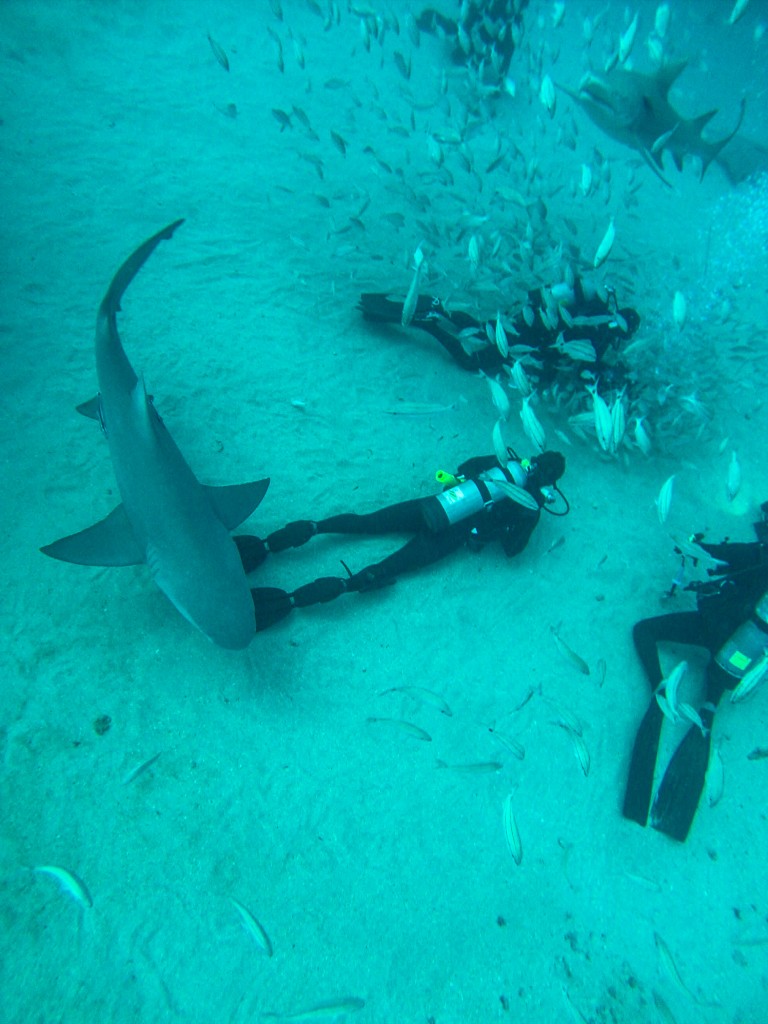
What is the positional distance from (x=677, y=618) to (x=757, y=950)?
2617mm

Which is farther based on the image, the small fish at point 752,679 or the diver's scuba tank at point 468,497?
the diver's scuba tank at point 468,497

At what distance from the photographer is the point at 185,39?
12.2 m

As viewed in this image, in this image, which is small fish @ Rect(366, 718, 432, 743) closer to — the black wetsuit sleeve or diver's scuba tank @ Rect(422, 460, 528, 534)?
diver's scuba tank @ Rect(422, 460, 528, 534)

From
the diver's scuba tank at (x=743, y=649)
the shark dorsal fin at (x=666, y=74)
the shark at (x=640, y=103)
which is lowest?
the diver's scuba tank at (x=743, y=649)

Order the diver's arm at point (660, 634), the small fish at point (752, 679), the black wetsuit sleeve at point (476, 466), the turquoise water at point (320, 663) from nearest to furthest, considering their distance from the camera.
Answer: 1. the turquoise water at point (320, 663)
2. the small fish at point (752, 679)
3. the diver's arm at point (660, 634)
4. the black wetsuit sleeve at point (476, 466)

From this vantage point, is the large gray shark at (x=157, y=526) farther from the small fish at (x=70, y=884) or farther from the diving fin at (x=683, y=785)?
the diving fin at (x=683, y=785)

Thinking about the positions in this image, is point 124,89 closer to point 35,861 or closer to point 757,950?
point 35,861

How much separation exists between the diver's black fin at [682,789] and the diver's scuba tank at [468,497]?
9.14ft

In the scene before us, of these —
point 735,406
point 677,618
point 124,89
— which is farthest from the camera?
point 124,89

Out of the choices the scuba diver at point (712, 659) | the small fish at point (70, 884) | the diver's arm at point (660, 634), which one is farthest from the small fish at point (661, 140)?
the small fish at point (70, 884)

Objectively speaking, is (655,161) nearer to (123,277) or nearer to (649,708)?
(649,708)

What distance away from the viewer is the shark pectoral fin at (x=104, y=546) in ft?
12.3

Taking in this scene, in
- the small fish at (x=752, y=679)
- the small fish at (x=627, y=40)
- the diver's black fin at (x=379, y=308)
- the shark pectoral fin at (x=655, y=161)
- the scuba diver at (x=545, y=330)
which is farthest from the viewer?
the shark pectoral fin at (x=655, y=161)

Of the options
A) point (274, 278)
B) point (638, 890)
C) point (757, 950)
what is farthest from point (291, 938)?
point (274, 278)
